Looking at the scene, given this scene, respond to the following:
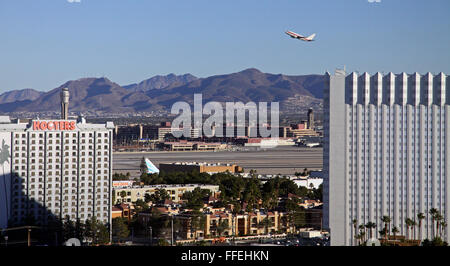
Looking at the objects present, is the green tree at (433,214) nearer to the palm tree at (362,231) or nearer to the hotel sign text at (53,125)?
the palm tree at (362,231)

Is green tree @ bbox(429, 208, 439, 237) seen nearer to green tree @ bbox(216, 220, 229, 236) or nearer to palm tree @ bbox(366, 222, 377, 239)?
palm tree @ bbox(366, 222, 377, 239)

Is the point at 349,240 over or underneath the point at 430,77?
underneath

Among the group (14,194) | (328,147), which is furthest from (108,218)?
(328,147)

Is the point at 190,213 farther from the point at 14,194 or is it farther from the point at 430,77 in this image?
the point at 430,77

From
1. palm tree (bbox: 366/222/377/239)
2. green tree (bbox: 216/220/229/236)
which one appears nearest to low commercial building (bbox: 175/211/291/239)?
green tree (bbox: 216/220/229/236)

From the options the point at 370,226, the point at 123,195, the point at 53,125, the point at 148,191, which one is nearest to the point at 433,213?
the point at 370,226

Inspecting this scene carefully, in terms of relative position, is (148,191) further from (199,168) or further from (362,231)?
(362,231)

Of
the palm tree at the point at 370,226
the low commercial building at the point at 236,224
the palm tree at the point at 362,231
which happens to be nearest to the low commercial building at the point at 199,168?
the low commercial building at the point at 236,224
